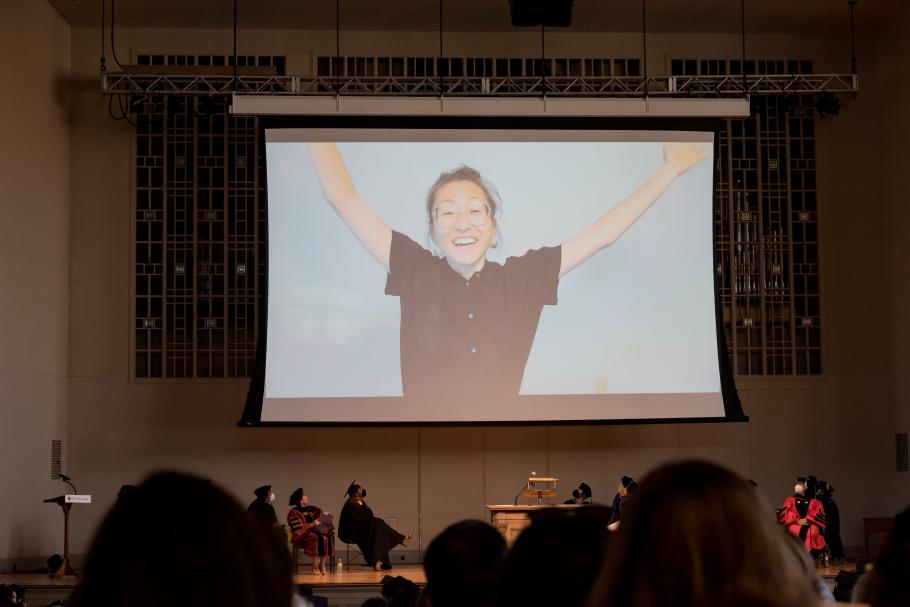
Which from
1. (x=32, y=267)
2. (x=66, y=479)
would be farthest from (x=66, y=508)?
(x=32, y=267)

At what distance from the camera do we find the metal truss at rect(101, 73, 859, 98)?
11648mm

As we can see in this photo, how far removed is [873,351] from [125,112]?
8942mm

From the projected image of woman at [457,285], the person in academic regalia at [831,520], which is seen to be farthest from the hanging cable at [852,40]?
the person in academic regalia at [831,520]

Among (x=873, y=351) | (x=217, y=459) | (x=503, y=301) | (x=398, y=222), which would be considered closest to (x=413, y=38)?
(x=398, y=222)

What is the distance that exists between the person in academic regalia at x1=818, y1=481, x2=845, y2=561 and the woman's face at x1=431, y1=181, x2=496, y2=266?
4.26 meters

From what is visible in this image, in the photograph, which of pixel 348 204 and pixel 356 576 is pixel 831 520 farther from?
pixel 348 204

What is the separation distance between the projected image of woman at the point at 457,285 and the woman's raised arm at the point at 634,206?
2cm

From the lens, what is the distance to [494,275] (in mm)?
11719

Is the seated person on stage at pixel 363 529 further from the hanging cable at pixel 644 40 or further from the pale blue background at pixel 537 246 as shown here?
the hanging cable at pixel 644 40

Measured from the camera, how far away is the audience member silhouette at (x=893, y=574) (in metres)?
1.30

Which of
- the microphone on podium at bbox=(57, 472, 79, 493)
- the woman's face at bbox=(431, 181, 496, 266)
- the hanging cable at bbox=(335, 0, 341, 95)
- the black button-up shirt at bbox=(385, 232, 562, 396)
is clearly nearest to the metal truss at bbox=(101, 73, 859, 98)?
the hanging cable at bbox=(335, 0, 341, 95)

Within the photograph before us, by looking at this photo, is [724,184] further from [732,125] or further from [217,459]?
[217,459]

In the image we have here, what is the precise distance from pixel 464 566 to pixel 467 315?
971 centimetres

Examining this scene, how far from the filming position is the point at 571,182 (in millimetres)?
11875
